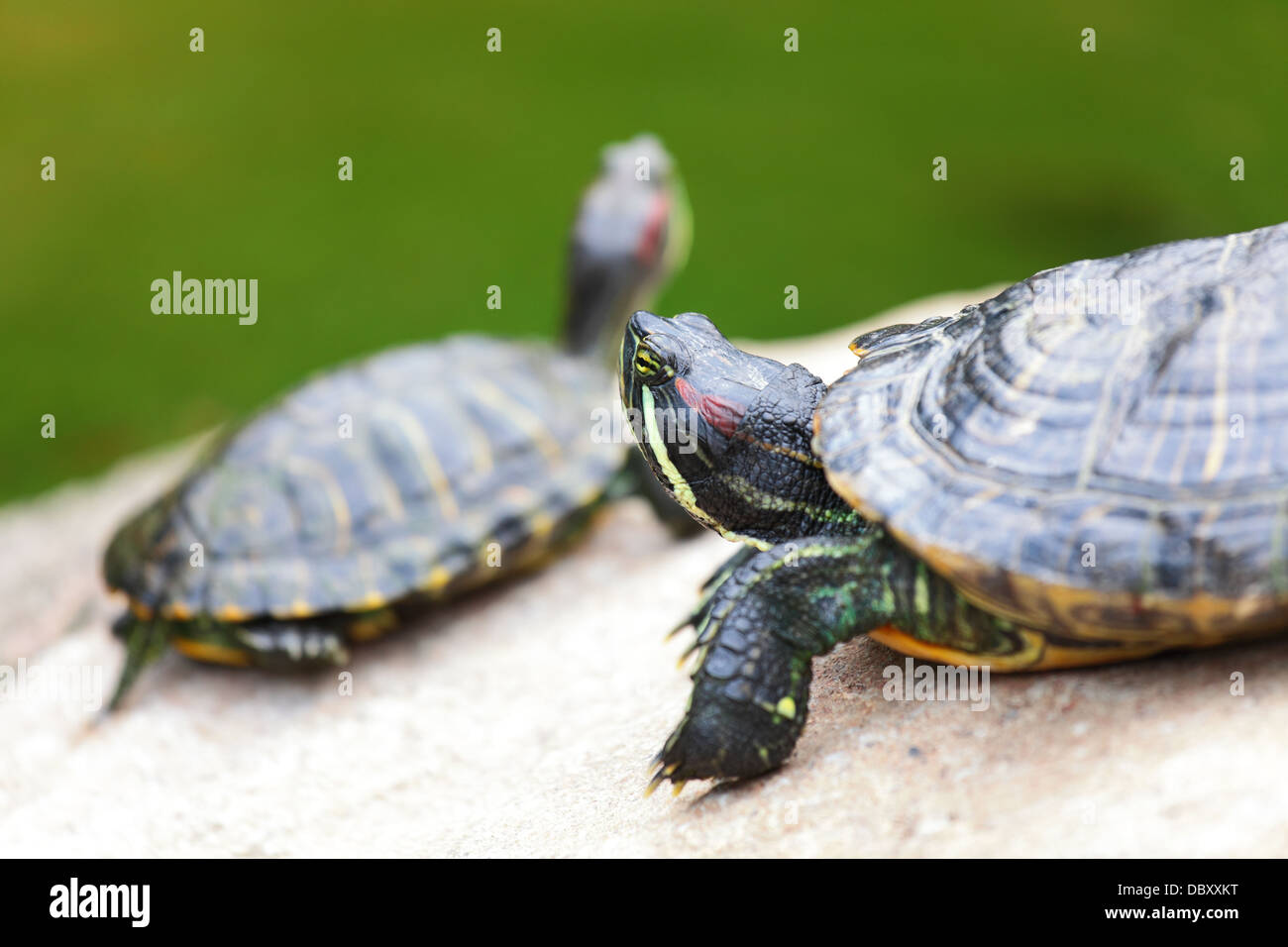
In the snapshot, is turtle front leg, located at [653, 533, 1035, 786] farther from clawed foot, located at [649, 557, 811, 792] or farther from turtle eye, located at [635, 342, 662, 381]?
turtle eye, located at [635, 342, 662, 381]

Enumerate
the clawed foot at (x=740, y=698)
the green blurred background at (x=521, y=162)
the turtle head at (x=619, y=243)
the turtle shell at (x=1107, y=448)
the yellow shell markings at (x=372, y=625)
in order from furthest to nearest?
1. the green blurred background at (x=521, y=162)
2. the turtle head at (x=619, y=243)
3. the yellow shell markings at (x=372, y=625)
4. the clawed foot at (x=740, y=698)
5. the turtle shell at (x=1107, y=448)

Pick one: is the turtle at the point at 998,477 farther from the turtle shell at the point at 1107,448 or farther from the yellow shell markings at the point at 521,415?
the yellow shell markings at the point at 521,415

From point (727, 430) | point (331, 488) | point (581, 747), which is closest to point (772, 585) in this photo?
point (727, 430)

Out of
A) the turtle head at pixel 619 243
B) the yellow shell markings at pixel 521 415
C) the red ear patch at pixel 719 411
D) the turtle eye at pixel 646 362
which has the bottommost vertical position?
the yellow shell markings at pixel 521 415

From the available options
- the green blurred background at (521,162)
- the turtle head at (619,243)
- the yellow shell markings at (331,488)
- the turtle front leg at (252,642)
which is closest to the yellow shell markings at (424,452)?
the yellow shell markings at (331,488)

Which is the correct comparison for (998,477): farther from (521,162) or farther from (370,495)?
(521,162)

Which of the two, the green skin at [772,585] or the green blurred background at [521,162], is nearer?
the green skin at [772,585]
